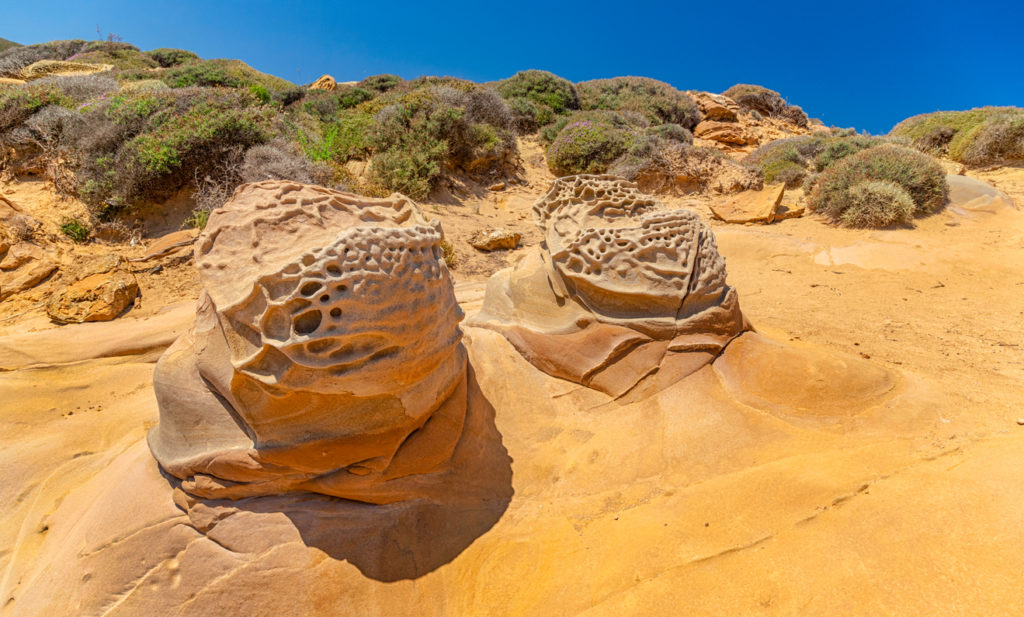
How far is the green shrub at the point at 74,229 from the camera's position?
5.28 metres

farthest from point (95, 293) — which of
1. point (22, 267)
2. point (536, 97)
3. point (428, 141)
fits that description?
point (536, 97)

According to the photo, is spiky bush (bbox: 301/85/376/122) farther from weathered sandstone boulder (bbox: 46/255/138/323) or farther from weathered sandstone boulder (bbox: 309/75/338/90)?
weathered sandstone boulder (bbox: 46/255/138/323)

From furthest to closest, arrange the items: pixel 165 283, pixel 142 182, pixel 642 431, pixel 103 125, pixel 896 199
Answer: pixel 896 199, pixel 103 125, pixel 142 182, pixel 165 283, pixel 642 431

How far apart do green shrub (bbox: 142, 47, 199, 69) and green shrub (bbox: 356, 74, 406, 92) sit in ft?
27.6

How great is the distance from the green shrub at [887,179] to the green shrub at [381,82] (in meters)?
13.9

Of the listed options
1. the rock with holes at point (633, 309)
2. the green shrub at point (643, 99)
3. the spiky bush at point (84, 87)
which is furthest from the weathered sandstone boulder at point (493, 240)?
the green shrub at point (643, 99)

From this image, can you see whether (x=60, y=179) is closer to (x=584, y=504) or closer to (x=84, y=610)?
(x=84, y=610)

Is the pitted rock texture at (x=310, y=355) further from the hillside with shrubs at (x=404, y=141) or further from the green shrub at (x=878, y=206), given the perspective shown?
the green shrub at (x=878, y=206)

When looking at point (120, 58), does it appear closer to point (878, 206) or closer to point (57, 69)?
point (57, 69)

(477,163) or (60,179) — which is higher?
(477,163)

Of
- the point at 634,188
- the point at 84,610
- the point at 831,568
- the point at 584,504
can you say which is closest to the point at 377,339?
the point at 584,504

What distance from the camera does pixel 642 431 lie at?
8.08ft

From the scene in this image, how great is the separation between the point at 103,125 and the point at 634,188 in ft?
23.6

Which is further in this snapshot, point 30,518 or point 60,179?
point 60,179
